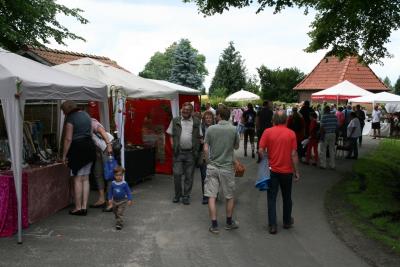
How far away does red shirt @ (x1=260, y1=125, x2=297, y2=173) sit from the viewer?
22.8ft

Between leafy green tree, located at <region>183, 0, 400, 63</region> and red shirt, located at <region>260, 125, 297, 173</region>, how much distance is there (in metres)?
5.20

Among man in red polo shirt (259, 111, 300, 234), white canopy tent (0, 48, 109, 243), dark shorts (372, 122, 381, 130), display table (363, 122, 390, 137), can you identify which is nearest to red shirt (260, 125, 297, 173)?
man in red polo shirt (259, 111, 300, 234)

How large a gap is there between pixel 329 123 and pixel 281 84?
51.8 metres

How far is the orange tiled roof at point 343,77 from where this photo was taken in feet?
155

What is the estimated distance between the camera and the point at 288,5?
12500 millimetres

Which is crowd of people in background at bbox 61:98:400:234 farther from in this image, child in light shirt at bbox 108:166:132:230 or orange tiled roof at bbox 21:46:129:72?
orange tiled roof at bbox 21:46:129:72

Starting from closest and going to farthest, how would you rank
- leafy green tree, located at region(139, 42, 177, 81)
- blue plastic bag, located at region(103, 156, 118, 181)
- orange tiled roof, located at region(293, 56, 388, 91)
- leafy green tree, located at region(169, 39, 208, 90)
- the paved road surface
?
the paved road surface
blue plastic bag, located at region(103, 156, 118, 181)
orange tiled roof, located at region(293, 56, 388, 91)
leafy green tree, located at region(169, 39, 208, 90)
leafy green tree, located at region(139, 42, 177, 81)

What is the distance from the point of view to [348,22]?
15.2 meters

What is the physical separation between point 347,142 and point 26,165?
41.3 feet

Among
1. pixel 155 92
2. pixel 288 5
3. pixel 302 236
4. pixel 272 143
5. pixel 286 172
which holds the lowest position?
pixel 302 236

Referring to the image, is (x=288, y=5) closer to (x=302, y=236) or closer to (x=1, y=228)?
(x=302, y=236)

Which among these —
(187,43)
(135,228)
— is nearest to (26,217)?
(135,228)

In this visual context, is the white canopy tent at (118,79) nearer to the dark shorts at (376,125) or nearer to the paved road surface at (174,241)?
the paved road surface at (174,241)

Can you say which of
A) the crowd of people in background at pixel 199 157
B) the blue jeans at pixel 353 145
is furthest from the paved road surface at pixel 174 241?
the blue jeans at pixel 353 145
